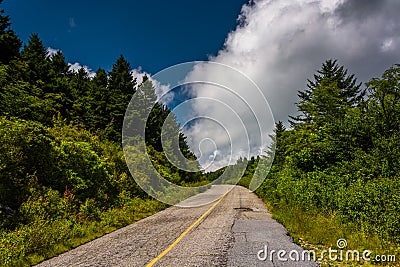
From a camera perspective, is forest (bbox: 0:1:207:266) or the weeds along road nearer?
the weeds along road

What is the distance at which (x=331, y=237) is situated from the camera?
790 centimetres

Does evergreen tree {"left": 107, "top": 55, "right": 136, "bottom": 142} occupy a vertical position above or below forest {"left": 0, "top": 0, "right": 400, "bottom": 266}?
above

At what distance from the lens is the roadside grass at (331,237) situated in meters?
6.21

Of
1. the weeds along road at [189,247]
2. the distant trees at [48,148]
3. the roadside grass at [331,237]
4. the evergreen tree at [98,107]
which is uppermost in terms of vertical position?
the evergreen tree at [98,107]

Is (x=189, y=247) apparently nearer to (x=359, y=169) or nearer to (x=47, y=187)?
(x=47, y=187)

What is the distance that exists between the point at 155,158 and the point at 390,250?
82.0ft

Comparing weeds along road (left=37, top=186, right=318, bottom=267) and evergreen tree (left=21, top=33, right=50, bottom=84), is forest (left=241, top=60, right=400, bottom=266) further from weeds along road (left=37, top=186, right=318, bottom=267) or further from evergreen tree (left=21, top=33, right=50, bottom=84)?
evergreen tree (left=21, top=33, right=50, bottom=84)

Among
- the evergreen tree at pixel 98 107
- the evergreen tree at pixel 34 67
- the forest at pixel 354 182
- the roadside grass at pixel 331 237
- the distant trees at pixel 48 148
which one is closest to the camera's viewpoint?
the roadside grass at pixel 331 237

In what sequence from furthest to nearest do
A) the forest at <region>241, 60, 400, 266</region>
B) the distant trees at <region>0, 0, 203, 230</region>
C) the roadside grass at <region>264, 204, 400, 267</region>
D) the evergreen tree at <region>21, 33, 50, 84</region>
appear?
the evergreen tree at <region>21, 33, 50, 84</region> < the distant trees at <region>0, 0, 203, 230</region> < the forest at <region>241, 60, 400, 266</region> < the roadside grass at <region>264, 204, 400, 267</region>

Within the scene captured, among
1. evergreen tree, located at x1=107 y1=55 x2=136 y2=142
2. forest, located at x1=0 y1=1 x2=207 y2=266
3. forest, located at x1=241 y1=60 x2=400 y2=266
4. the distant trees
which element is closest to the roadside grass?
forest, located at x1=241 y1=60 x2=400 y2=266

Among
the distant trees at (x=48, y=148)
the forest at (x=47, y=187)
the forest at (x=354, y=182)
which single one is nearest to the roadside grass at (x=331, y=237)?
the forest at (x=354, y=182)

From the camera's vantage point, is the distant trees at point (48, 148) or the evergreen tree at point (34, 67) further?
the evergreen tree at point (34, 67)

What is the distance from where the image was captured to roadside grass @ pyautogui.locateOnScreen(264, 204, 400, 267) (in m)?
6.21

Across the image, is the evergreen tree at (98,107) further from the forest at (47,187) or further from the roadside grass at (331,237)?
the roadside grass at (331,237)
